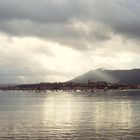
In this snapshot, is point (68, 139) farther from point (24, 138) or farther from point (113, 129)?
point (113, 129)

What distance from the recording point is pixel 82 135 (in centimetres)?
8362

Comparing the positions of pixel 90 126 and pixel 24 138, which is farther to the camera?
Result: pixel 90 126

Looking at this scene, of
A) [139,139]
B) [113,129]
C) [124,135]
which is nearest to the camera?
[139,139]

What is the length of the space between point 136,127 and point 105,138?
19.9 m

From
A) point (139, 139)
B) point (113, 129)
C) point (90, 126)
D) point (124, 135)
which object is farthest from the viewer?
point (90, 126)

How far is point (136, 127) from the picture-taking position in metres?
96.6

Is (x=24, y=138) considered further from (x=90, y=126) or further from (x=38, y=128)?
(x=90, y=126)

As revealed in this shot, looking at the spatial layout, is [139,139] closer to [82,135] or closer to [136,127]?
[82,135]

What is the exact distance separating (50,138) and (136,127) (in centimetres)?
2521

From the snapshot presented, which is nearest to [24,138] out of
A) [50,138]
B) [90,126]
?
[50,138]

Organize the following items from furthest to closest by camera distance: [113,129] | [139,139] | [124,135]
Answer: [113,129]
[124,135]
[139,139]

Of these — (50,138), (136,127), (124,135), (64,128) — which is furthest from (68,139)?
(136,127)

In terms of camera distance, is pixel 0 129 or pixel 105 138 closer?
pixel 105 138

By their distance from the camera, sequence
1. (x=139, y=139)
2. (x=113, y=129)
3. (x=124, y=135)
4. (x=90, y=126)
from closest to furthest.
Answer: (x=139, y=139)
(x=124, y=135)
(x=113, y=129)
(x=90, y=126)
